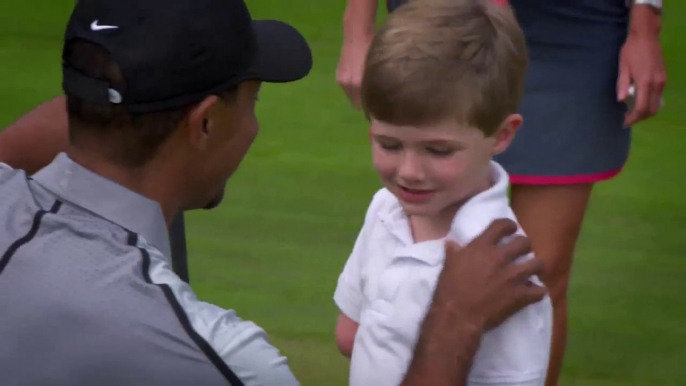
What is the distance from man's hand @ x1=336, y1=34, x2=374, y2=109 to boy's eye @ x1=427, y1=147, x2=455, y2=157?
0.61 metres

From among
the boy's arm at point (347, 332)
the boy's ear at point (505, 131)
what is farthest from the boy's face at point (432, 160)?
the boy's arm at point (347, 332)

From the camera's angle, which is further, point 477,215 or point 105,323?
point 477,215

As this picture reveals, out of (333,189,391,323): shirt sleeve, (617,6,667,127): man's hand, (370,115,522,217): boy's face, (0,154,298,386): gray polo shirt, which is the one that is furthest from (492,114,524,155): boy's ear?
(617,6,667,127): man's hand

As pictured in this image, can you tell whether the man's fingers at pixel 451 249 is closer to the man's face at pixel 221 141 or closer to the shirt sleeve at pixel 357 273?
the shirt sleeve at pixel 357 273

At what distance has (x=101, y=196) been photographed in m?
1.67

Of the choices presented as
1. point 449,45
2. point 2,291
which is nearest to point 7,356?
point 2,291

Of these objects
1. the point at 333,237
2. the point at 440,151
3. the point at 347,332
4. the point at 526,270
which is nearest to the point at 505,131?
the point at 440,151

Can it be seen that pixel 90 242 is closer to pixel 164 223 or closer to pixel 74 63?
pixel 164 223

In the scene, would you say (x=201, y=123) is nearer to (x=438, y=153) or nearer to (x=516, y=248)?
(x=438, y=153)

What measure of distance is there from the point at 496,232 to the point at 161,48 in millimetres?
593

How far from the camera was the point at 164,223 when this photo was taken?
5.76 feet

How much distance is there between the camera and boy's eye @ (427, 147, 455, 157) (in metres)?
1.81

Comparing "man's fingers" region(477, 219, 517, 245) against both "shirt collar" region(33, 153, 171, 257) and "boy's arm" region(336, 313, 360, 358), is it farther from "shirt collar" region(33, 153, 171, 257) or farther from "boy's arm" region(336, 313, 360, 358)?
"shirt collar" region(33, 153, 171, 257)

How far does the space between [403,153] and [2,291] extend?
2.16 ft
